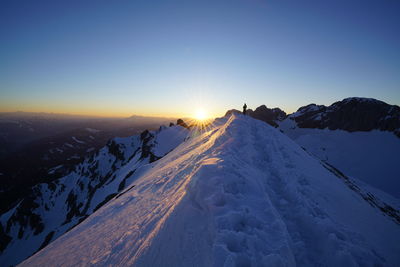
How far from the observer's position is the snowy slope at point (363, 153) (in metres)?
54.5

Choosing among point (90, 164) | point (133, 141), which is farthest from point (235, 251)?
point (90, 164)

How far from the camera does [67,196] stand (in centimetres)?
8369

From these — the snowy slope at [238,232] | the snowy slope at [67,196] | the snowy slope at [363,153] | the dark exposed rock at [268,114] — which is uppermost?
the dark exposed rock at [268,114]

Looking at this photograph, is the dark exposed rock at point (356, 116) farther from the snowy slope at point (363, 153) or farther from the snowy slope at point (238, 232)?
the snowy slope at point (238, 232)

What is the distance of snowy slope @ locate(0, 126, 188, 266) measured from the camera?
58.3 metres

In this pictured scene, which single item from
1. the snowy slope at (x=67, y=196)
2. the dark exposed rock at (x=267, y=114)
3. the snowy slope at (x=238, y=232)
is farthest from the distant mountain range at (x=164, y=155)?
the snowy slope at (x=238, y=232)

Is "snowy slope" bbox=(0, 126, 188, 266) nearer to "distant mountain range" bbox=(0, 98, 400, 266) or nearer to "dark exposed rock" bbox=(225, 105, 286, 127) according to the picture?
"distant mountain range" bbox=(0, 98, 400, 266)

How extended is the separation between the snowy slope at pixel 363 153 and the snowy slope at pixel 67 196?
5814 cm

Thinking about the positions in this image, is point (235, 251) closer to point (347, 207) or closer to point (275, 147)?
point (347, 207)

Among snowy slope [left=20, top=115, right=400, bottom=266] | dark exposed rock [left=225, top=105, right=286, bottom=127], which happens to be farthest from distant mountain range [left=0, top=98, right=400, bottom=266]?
snowy slope [left=20, top=115, right=400, bottom=266]

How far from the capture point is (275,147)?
16.2 meters

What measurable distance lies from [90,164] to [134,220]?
347ft

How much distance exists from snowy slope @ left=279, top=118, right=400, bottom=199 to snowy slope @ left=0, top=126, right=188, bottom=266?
58.1 metres

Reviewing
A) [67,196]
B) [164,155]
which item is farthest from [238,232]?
[67,196]
